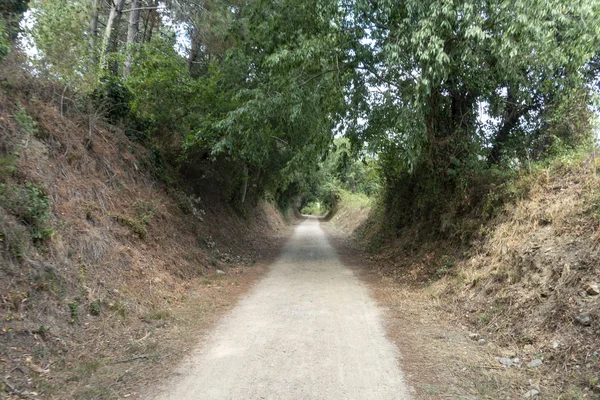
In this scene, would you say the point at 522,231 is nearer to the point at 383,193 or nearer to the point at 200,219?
the point at 200,219

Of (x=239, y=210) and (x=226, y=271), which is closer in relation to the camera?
(x=226, y=271)

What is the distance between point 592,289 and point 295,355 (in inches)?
153

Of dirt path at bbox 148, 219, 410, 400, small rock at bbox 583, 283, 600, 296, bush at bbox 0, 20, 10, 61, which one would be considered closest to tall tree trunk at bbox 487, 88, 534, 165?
dirt path at bbox 148, 219, 410, 400

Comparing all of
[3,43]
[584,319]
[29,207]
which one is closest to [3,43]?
[3,43]

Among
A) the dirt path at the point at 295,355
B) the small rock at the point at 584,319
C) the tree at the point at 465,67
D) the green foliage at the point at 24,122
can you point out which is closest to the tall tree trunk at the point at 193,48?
the tree at the point at 465,67

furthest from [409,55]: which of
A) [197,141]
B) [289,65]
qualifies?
[197,141]

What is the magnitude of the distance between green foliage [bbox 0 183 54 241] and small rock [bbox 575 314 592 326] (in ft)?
23.8

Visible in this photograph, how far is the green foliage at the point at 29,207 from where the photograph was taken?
5.27 metres

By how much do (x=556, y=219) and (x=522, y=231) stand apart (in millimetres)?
663

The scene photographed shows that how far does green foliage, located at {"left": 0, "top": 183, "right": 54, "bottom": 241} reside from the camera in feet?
17.3

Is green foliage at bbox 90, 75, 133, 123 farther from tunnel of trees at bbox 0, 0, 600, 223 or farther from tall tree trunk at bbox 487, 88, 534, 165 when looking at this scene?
tall tree trunk at bbox 487, 88, 534, 165

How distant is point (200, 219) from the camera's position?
43.0ft

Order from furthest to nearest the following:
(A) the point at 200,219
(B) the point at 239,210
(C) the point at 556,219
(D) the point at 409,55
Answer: (B) the point at 239,210, (A) the point at 200,219, (D) the point at 409,55, (C) the point at 556,219

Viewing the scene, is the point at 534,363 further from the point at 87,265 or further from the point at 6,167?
the point at 6,167
